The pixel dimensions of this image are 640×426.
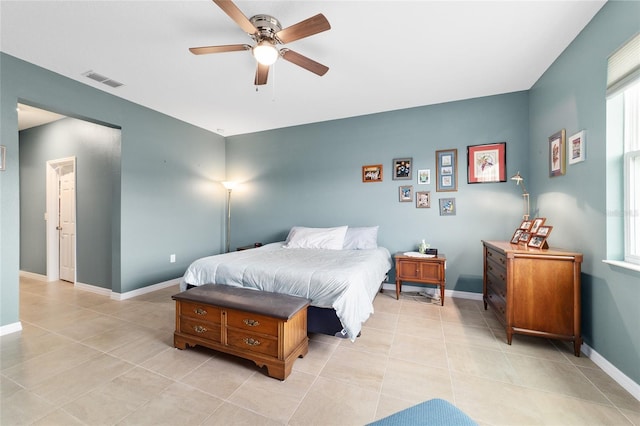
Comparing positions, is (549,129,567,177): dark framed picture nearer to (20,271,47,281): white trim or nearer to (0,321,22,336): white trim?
(0,321,22,336): white trim

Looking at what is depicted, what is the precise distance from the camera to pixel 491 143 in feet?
11.4

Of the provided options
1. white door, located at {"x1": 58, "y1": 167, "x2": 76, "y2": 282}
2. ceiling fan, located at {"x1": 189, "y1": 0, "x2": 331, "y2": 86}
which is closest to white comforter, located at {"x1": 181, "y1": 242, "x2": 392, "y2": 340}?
ceiling fan, located at {"x1": 189, "y1": 0, "x2": 331, "y2": 86}

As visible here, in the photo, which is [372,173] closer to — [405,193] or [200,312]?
[405,193]

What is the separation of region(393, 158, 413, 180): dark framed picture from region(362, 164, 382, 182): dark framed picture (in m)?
0.23

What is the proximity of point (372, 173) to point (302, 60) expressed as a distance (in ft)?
7.46

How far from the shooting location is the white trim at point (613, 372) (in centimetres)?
→ 162

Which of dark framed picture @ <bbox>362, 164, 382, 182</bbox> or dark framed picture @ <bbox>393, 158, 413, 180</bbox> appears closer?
dark framed picture @ <bbox>393, 158, 413, 180</bbox>

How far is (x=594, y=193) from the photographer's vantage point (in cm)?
202

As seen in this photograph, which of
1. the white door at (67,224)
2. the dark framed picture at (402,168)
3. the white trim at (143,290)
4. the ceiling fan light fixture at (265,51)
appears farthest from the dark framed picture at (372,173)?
the white door at (67,224)

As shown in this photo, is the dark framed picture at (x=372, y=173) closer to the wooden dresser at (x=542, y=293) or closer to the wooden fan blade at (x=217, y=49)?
the wooden dresser at (x=542, y=293)

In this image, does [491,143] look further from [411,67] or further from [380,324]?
[380,324]

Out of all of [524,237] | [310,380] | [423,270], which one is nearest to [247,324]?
[310,380]

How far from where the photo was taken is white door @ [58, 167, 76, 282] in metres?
4.21

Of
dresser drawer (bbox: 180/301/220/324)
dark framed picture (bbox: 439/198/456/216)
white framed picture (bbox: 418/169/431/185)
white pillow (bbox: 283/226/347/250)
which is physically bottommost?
dresser drawer (bbox: 180/301/220/324)
